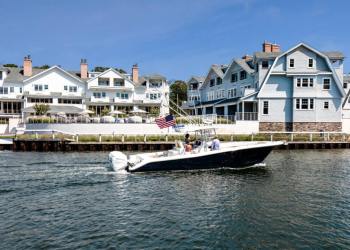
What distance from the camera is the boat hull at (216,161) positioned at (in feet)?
73.2

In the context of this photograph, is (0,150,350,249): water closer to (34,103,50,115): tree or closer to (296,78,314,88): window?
(296,78,314,88): window

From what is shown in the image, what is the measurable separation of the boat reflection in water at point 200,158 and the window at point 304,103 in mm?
26275

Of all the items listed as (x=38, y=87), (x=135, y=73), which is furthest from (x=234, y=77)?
(x=38, y=87)

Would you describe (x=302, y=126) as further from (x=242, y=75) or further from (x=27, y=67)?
(x=27, y=67)

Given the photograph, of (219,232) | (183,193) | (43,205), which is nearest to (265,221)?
(219,232)

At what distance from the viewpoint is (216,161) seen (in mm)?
23062

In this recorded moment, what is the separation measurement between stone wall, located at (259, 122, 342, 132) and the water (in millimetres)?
25888

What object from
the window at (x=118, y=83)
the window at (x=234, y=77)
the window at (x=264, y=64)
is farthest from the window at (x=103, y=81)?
the window at (x=264, y=64)

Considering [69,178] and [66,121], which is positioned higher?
[66,121]

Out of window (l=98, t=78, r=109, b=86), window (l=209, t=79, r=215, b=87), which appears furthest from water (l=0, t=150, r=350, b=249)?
window (l=209, t=79, r=215, b=87)

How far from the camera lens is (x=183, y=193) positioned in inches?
677

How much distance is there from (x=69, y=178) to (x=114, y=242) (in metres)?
10.5

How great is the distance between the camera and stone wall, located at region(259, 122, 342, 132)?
4788 centimetres

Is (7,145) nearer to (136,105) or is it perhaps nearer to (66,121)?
(66,121)
